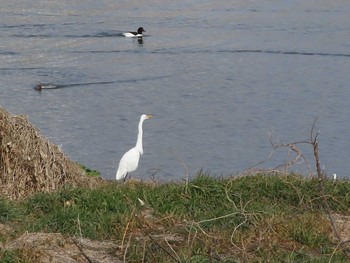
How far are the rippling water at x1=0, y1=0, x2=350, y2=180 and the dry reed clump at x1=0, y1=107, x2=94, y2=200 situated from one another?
152 centimetres

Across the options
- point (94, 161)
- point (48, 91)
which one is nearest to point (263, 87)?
point (48, 91)

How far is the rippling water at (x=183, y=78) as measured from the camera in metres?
20.1

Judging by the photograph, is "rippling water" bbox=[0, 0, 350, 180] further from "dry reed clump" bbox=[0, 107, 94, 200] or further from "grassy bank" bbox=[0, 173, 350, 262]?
"grassy bank" bbox=[0, 173, 350, 262]

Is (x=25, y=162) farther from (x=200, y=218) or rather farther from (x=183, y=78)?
(x=183, y=78)

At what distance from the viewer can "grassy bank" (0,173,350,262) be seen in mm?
6859

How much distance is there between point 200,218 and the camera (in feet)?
26.5

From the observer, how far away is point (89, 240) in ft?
24.6

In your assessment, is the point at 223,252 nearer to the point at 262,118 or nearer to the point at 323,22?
the point at 262,118

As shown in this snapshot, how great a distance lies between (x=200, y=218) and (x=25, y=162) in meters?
3.04

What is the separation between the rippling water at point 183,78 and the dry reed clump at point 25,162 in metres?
1.52

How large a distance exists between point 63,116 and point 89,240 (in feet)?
54.0

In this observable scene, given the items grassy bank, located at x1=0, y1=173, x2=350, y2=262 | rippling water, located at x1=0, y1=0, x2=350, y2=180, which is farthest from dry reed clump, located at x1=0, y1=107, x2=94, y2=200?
rippling water, located at x1=0, y1=0, x2=350, y2=180

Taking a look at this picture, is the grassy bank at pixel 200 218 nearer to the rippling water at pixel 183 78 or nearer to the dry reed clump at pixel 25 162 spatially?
the dry reed clump at pixel 25 162

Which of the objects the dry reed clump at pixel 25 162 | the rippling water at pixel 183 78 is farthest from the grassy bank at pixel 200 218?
the rippling water at pixel 183 78
